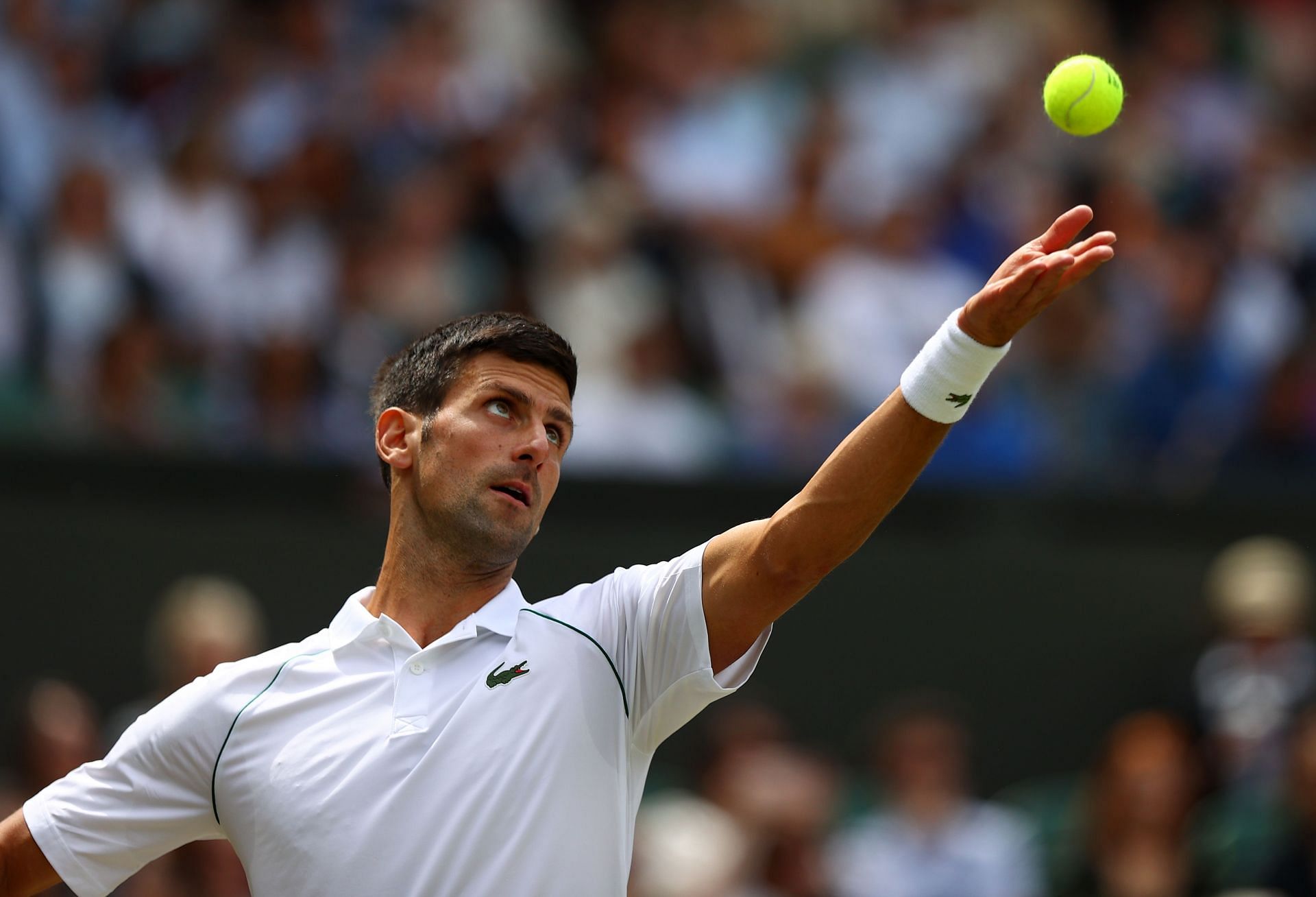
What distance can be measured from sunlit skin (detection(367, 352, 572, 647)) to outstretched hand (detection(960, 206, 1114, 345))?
908mm

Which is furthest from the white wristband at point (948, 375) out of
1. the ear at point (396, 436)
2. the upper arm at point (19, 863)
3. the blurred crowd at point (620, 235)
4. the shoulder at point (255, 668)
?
the blurred crowd at point (620, 235)

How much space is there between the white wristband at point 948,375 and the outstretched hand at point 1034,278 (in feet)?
0.08

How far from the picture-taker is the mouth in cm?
385

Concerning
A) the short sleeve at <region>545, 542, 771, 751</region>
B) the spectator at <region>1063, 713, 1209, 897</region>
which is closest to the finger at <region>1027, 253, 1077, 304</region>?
the short sleeve at <region>545, 542, 771, 751</region>

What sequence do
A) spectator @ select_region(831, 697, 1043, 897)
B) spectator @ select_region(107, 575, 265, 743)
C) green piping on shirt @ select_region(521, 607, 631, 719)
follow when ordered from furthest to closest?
spectator @ select_region(831, 697, 1043, 897) < spectator @ select_region(107, 575, 265, 743) < green piping on shirt @ select_region(521, 607, 631, 719)

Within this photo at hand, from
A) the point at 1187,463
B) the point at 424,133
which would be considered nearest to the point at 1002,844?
the point at 1187,463

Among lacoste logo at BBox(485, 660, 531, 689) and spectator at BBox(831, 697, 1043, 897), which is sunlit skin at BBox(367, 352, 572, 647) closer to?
lacoste logo at BBox(485, 660, 531, 689)

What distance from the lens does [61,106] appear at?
9578 mm

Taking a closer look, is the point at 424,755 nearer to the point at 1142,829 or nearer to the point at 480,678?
the point at 480,678

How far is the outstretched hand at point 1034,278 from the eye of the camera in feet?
11.1

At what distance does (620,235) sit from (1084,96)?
5.70 m

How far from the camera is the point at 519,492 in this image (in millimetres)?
3871

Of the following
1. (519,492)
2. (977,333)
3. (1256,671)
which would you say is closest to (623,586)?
(519,492)

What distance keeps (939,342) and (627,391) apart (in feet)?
18.6
